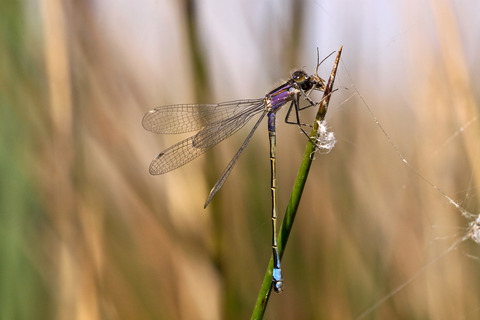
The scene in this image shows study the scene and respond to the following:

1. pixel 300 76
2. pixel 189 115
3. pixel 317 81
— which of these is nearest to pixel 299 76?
pixel 300 76

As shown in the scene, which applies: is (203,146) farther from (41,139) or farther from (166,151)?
(41,139)

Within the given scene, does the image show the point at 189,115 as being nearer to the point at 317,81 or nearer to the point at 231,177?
the point at 231,177

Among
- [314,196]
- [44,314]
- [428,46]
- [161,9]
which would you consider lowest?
[44,314]

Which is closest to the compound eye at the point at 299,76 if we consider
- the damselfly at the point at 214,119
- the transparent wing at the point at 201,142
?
the damselfly at the point at 214,119

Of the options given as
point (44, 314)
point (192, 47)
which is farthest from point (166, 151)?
point (44, 314)

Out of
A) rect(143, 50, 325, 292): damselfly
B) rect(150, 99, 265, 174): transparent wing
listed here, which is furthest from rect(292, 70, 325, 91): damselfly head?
rect(150, 99, 265, 174): transparent wing

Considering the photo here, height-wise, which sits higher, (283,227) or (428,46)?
(428,46)

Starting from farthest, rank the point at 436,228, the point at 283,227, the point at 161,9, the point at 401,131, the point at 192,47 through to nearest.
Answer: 1. the point at 401,131
2. the point at 436,228
3. the point at 161,9
4. the point at 192,47
5. the point at 283,227
